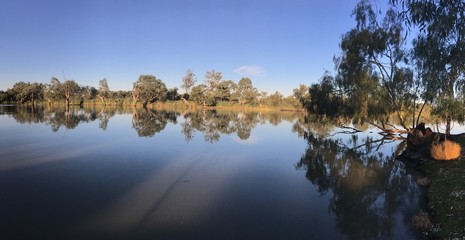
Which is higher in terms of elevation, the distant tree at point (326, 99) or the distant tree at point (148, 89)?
the distant tree at point (148, 89)

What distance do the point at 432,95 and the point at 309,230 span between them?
47.0 feet

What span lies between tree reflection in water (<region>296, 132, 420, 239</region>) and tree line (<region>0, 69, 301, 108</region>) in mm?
70817

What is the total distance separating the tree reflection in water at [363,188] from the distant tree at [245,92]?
80.9 m

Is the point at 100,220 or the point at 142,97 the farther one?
the point at 142,97

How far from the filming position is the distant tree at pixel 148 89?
8978 cm

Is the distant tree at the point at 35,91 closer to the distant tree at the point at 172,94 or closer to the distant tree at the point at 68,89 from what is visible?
the distant tree at the point at 68,89

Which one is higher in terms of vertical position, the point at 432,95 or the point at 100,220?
the point at 432,95

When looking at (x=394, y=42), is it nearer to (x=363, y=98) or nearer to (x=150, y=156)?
(x=363, y=98)

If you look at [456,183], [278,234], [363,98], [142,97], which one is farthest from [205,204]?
[142,97]

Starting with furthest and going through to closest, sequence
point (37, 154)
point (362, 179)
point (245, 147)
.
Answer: point (245, 147) < point (37, 154) < point (362, 179)

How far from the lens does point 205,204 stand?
819cm

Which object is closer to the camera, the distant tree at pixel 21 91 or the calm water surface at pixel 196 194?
the calm water surface at pixel 196 194

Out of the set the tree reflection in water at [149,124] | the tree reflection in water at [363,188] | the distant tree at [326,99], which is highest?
the distant tree at [326,99]

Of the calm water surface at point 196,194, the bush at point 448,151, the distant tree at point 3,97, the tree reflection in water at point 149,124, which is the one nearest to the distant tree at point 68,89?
the distant tree at point 3,97
